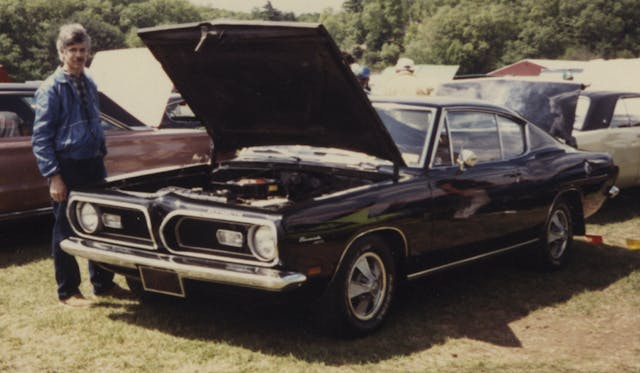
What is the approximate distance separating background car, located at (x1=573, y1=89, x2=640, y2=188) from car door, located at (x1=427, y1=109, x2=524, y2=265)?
3133mm

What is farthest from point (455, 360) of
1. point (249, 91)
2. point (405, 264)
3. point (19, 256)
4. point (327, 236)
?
point (19, 256)

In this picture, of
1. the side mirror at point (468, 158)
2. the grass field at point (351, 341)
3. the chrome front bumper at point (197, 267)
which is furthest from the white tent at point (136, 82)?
the side mirror at point (468, 158)

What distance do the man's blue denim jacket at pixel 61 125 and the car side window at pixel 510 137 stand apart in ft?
10.2

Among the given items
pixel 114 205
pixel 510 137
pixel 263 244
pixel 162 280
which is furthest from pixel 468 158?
pixel 114 205

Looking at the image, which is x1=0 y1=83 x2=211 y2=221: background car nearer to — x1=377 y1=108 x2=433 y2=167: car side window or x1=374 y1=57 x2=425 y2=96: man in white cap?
x1=374 y1=57 x2=425 y2=96: man in white cap

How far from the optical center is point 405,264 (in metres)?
4.70

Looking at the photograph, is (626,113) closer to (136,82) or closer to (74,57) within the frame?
(136,82)

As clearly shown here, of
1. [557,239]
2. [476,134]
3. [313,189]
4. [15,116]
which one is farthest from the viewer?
[15,116]

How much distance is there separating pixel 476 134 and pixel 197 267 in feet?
8.29

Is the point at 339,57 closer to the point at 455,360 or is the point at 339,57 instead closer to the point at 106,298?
the point at 455,360

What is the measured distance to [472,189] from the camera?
16.9 feet

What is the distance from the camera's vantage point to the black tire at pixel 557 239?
6151 millimetres

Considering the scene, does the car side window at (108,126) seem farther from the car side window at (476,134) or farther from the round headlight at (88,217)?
the car side window at (476,134)

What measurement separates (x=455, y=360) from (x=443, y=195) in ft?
3.86
